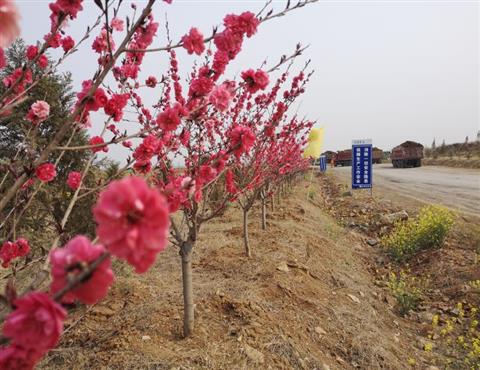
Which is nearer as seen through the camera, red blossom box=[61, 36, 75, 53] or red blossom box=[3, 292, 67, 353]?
red blossom box=[3, 292, 67, 353]

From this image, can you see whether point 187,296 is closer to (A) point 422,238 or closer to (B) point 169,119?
(B) point 169,119

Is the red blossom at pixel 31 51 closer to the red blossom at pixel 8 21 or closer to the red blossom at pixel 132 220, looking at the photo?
the red blossom at pixel 8 21

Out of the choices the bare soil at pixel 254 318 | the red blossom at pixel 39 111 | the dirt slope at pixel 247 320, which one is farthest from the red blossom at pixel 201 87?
the dirt slope at pixel 247 320

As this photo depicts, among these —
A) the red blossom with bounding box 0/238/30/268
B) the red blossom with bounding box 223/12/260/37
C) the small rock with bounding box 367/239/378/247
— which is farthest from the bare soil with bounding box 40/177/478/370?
the red blossom with bounding box 223/12/260/37

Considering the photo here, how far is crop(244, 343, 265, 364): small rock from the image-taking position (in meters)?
2.82

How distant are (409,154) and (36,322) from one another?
39.1 metres

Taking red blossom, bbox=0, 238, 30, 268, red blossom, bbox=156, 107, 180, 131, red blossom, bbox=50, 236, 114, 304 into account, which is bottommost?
red blossom, bbox=0, 238, 30, 268

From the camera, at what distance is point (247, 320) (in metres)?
3.35

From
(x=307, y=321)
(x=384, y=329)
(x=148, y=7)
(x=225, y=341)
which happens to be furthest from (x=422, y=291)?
(x=148, y=7)

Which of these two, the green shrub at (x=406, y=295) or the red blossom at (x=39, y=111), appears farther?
the green shrub at (x=406, y=295)

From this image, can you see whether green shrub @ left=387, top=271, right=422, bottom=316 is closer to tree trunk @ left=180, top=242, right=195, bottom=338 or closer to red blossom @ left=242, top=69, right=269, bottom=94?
tree trunk @ left=180, top=242, right=195, bottom=338

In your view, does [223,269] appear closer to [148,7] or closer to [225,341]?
[225,341]

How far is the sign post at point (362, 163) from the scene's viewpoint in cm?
1209

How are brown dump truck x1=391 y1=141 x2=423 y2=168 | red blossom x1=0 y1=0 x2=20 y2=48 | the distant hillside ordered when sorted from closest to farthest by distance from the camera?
red blossom x1=0 y1=0 x2=20 y2=48
the distant hillside
brown dump truck x1=391 y1=141 x2=423 y2=168
